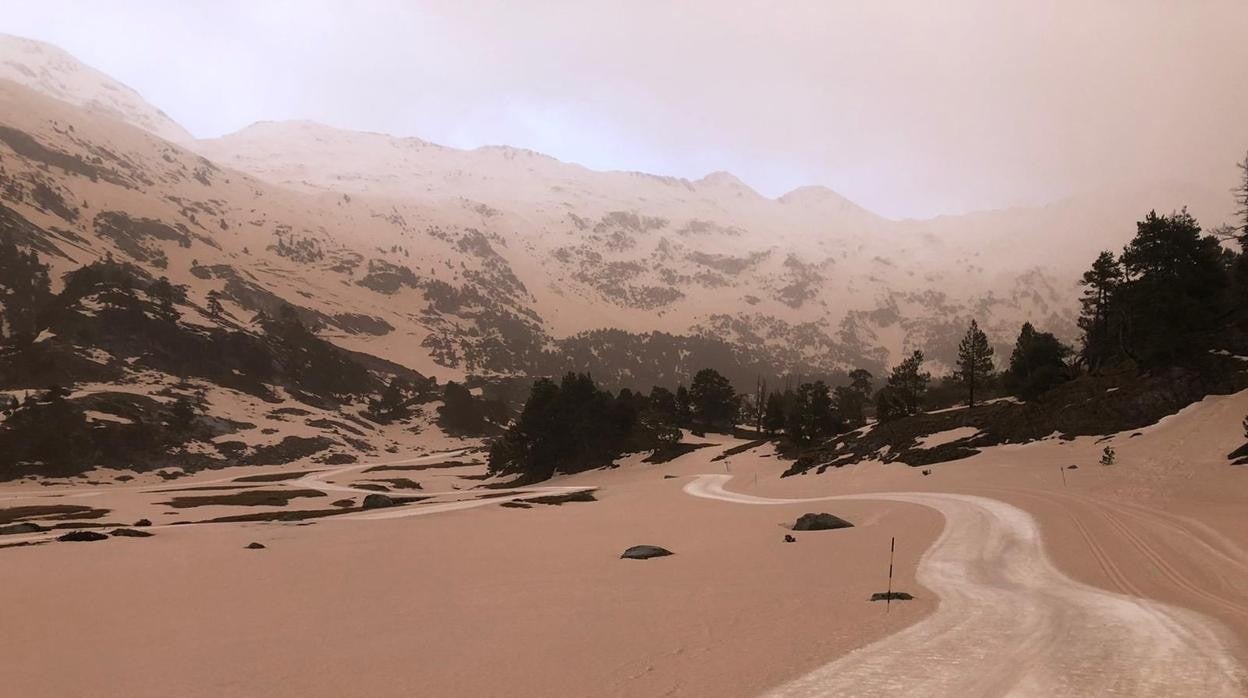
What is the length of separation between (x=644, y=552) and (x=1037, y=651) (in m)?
12.8

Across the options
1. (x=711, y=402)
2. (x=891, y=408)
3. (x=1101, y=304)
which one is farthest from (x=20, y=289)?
(x=1101, y=304)

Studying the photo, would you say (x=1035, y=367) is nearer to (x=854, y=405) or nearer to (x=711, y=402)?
(x=854, y=405)

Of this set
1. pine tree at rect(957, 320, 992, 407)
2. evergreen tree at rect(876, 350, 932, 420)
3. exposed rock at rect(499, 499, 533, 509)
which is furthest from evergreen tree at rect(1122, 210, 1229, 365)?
exposed rock at rect(499, 499, 533, 509)

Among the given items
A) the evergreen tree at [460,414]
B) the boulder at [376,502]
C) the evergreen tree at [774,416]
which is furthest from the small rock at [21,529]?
the evergreen tree at [460,414]

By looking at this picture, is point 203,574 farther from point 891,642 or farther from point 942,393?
point 942,393

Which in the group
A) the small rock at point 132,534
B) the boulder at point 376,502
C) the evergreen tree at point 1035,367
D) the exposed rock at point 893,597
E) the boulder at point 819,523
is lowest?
the boulder at point 376,502

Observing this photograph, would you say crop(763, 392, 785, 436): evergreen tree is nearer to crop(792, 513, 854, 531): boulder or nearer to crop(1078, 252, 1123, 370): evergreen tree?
crop(1078, 252, 1123, 370): evergreen tree

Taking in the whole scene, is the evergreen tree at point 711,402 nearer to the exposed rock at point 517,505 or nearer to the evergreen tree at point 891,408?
the evergreen tree at point 891,408

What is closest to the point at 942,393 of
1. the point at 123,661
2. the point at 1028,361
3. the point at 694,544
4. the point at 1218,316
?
the point at 1028,361

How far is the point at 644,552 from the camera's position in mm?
21266

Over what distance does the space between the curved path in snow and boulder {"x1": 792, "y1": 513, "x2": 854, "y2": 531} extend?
10.8 m

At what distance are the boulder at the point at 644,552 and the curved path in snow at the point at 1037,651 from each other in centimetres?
841

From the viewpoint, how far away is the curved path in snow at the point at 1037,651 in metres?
8.53

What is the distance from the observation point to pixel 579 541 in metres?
25.8
